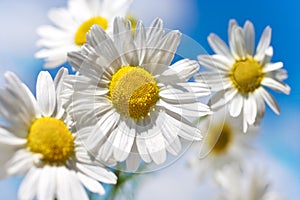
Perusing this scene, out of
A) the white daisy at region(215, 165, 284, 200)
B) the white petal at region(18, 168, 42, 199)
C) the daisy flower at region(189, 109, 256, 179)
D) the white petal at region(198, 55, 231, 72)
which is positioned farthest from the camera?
the daisy flower at region(189, 109, 256, 179)

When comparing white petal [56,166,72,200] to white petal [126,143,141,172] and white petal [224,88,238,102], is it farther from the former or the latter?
white petal [224,88,238,102]

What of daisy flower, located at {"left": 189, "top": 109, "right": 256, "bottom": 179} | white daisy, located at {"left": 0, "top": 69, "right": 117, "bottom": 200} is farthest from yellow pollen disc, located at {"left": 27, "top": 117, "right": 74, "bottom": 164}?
daisy flower, located at {"left": 189, "top": 109, "right": 256, "bottom": 179}

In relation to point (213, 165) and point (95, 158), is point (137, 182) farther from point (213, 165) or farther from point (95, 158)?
point (213, 165)

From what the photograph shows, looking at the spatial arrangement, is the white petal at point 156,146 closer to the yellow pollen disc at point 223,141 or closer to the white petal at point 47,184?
the white petal at point 47,184

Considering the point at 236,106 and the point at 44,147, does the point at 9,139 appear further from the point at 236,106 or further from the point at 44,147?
the point at 236,106

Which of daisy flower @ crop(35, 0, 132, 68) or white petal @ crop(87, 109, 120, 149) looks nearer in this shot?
white petal @ crop(87, 109, 120, 149)

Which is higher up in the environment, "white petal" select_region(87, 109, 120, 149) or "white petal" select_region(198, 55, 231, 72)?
"white petal" select_region(198, 55, 231, 72)

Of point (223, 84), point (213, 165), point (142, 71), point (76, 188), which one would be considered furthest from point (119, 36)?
point (213, 165)
